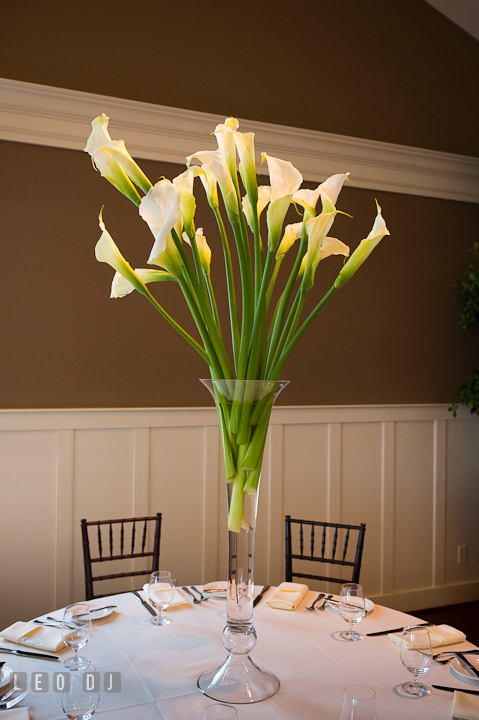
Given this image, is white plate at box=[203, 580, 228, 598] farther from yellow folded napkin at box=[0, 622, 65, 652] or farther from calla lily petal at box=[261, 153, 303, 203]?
calla lily petal at box=[261, 153, 303, 203]

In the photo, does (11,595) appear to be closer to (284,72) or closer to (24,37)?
(24,37)

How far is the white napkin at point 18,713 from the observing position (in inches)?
44.7

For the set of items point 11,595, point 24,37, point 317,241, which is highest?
point 24,37

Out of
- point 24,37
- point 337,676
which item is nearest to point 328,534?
point 337,676

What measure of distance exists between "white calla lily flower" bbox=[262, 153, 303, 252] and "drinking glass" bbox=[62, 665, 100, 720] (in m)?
0.99

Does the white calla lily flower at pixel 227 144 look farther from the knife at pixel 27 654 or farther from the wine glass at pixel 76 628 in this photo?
the knife at pixel 27 654

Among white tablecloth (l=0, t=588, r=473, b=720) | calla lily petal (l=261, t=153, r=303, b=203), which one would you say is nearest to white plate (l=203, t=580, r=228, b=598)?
white tablecloth (l=0, t=588, r=473, b=720)

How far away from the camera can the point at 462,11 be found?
144 inches

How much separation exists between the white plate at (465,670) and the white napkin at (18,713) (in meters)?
0.98

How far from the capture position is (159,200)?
108 cm

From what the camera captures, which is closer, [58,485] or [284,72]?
[58,485]

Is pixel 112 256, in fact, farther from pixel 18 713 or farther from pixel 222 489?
pixel 222 489

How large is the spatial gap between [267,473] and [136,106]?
2.12 meters

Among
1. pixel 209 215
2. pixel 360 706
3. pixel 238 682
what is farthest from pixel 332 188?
pixel 209 215
